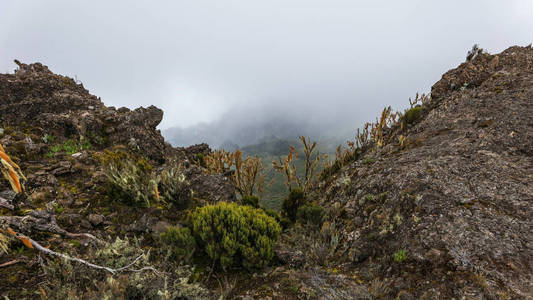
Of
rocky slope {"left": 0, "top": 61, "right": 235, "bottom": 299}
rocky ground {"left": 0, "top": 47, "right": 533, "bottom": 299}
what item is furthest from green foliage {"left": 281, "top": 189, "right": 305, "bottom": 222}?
rocky slope {"left": 0, "top": 61, "right": 235, "bottom": 299}

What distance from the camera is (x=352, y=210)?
629cm

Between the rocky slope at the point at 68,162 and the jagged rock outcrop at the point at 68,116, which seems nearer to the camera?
the rocky slope at the point at 68,162

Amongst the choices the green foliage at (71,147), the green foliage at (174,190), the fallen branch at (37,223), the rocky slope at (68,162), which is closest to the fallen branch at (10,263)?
the rocky slope at (68,162)

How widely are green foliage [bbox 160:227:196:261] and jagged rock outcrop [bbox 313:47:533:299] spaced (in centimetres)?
342

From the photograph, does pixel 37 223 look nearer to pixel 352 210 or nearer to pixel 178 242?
pixel 178 242

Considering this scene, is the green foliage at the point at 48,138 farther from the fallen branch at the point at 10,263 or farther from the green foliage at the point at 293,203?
the green foliage at the point at 293,203

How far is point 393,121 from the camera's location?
12.2 metres

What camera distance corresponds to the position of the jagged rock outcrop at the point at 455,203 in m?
3.37

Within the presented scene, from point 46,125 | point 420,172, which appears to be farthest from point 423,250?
point 46,125

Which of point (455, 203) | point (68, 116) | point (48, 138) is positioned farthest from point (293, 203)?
point (68, 116)

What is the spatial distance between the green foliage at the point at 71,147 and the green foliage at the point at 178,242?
5.37m

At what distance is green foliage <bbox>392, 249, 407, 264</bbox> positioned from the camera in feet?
12.8

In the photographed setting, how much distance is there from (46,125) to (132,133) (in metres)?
2.79

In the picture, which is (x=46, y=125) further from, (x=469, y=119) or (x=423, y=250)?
(x=469, y=119)
